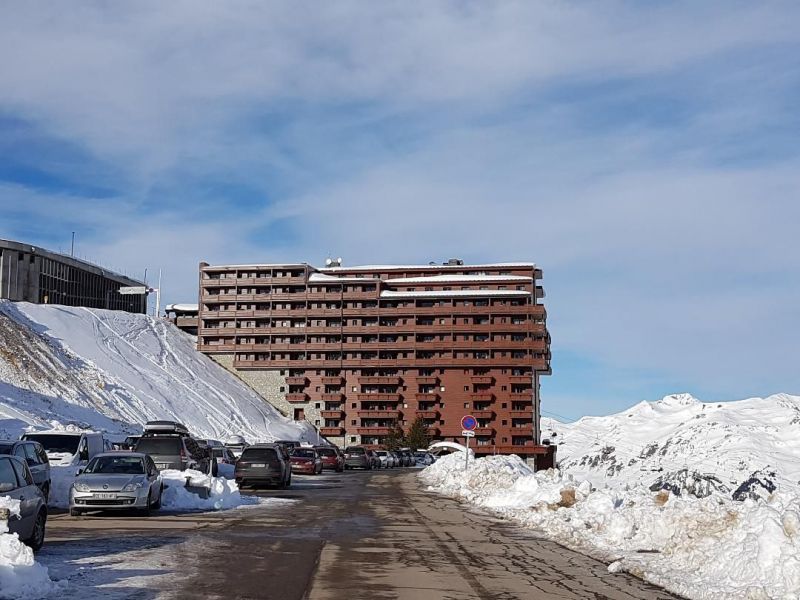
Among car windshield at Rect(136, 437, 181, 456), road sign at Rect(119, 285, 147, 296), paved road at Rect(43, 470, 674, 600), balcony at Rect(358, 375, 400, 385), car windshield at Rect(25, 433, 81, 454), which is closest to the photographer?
paved road at Rect(43, 470, 674, 600)

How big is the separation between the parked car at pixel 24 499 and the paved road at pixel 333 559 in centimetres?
43

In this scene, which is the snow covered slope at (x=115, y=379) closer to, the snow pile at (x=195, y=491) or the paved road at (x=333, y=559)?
the snow pile at (x=195, y=491)

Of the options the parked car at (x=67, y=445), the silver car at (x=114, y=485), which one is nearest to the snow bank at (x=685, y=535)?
the silver car at (x=114, y=485)

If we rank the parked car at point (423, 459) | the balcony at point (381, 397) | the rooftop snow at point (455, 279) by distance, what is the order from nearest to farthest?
the parked car at point (423, 459) → the balcony at point (381, 397) → the rooftop snow at point (455, 279)

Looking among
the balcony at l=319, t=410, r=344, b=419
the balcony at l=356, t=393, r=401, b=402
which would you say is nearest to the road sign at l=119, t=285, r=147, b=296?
the balcony at l=319, t=410, r=344, b=419

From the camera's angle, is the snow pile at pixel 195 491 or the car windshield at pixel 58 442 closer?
the snow pile at pixel 195 491

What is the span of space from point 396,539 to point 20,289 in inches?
3719

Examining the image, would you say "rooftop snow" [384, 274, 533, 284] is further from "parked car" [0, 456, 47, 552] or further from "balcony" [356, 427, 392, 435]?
"parked car" [0, 456, 47, 552]

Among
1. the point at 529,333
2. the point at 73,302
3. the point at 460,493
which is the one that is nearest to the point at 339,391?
the point at 529,333

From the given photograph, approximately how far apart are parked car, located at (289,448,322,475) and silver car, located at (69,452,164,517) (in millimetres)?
27586

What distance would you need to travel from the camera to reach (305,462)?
48594 millimetres

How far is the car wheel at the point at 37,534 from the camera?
12.6 m

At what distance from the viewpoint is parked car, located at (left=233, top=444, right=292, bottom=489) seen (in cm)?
3191

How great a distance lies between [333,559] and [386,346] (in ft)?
330
